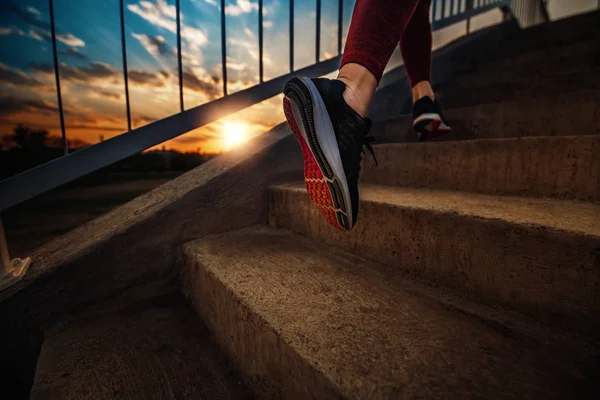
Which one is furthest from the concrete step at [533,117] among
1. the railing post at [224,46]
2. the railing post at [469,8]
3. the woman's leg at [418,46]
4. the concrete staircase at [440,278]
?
the railing post at [469,8]

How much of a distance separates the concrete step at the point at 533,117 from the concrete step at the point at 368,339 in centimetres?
82

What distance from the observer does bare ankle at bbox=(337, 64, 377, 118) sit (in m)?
0.76

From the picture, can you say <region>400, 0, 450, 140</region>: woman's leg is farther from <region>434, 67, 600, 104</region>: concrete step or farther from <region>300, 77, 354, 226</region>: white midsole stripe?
<region>300, 77, 354, 226</region>: white midsole stripe

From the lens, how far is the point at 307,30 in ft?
5.05

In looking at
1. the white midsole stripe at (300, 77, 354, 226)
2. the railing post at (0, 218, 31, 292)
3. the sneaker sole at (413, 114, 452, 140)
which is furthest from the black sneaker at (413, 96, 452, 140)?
the railing post at (0, 218, 31, 292)

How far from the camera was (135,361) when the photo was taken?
2.52ft

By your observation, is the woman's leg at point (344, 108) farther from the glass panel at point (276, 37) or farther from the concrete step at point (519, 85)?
the concrete step at point (519, 85)

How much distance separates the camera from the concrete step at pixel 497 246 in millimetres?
499

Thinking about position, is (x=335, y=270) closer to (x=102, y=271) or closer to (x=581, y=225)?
(x=581, y=225)

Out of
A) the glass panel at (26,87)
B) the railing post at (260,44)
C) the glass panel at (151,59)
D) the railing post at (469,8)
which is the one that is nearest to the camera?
the glass panel at (26,87)

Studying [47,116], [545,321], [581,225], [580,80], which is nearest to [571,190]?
[581,225]

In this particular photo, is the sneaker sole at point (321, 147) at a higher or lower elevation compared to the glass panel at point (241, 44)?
lower

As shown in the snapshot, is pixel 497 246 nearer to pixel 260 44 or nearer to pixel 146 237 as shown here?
pixel 146 237

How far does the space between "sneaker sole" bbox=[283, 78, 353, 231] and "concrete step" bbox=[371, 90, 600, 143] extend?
0.82 meters
